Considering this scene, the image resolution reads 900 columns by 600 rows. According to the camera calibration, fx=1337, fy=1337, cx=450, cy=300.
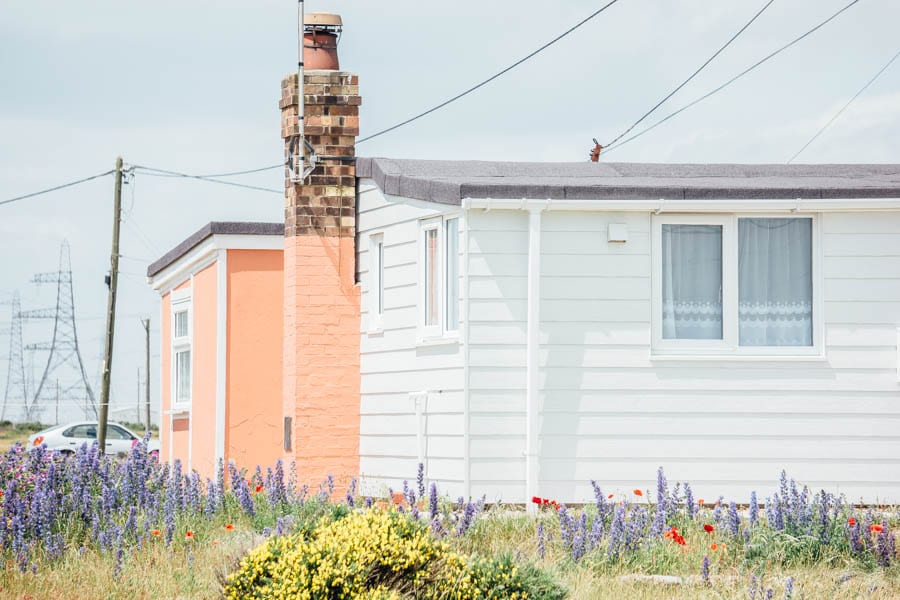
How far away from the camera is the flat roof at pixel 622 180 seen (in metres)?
12.1

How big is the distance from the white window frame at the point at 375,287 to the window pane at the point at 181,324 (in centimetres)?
436

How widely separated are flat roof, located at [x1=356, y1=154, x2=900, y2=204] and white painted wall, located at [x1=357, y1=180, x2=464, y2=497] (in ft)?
0.82

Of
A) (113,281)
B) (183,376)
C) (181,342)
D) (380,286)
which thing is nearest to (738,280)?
(380,286)

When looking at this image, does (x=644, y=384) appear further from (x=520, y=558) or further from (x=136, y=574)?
(x=136, y=574)

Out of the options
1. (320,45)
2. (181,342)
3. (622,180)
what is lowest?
(181,342)

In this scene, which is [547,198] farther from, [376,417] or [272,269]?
[272,269]

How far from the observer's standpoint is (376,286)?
44.7ft

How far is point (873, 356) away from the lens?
12.3 m

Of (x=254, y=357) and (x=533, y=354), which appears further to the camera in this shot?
(x=254, y=357)

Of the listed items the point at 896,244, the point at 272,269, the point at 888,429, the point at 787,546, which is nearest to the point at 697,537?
the point at 787,546

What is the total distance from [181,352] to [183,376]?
318mm

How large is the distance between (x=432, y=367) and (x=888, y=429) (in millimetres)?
4253

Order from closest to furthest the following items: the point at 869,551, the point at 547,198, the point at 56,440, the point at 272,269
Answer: the point at 869,551 < the point at 547,198 < the point at 272,269 < the point at 56,440

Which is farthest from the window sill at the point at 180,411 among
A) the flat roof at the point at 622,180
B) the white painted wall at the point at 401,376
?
the flat roof at the point at 622,180
